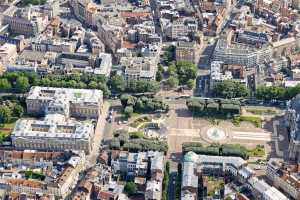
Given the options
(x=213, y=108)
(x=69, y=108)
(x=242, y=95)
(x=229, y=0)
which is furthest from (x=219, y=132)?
(x=229, y=0)

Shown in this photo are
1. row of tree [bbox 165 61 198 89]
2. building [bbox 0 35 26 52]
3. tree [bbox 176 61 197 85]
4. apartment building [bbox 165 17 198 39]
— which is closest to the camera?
row of tree [bbox 165 61 198 89]

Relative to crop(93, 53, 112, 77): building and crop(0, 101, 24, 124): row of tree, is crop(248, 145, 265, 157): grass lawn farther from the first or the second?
crop(0, 101, 24, 124): row of tree

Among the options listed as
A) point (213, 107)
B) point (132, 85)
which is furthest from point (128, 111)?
point (213, 107)

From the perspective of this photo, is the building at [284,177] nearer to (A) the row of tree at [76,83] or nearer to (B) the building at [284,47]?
(A) the row of tree at [76,83]

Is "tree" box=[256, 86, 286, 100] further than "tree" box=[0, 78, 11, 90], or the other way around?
"tree" box=[0, 78, 11, 90]

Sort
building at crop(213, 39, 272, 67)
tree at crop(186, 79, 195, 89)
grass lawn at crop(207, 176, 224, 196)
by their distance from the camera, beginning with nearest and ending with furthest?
grass lawn at crop(207, 176, 224, 196), tree at crop(186, 79, 195, 89), building at crop(213, 39, 272, 67)

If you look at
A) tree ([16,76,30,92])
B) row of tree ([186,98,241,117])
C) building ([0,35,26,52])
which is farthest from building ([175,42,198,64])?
building ([0,35,26,52])

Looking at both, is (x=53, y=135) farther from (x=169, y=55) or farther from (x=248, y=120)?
(x=169, y=55)

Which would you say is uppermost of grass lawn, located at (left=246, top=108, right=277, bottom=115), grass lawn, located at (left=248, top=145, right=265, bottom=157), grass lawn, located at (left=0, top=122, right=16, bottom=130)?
grass lawn, located at (left=246, top=108, right=277, bottom=115)
